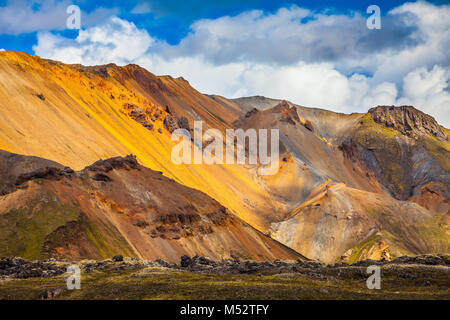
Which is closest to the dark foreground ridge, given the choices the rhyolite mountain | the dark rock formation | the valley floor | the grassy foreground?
the valley floor

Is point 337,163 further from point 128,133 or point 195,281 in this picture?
point 195,281

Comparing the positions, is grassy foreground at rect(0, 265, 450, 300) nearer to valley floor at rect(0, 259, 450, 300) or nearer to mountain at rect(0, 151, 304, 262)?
valley floor at rect(0, 259, 450, 300)

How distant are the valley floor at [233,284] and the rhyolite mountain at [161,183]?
16575 millimetres

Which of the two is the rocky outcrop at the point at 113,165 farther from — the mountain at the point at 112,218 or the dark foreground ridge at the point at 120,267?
the dark foreground ridge at the point at 120,267

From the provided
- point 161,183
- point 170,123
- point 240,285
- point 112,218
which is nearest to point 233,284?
point 240,285

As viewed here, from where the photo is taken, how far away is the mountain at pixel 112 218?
201 ft

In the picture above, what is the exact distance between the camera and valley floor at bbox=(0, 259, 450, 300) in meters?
34.9

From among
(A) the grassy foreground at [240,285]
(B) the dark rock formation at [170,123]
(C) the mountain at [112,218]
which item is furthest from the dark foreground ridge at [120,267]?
(B) the dark rock formation at [170,123]

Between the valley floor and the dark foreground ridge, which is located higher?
the dark foreground ridge

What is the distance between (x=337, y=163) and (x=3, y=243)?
5878 inches

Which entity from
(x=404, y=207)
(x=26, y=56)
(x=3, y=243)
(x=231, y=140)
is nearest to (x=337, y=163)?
(x=231, y=140)

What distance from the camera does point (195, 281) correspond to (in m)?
41.1

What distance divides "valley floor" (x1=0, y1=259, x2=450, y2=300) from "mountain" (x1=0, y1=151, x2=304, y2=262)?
11711 mm

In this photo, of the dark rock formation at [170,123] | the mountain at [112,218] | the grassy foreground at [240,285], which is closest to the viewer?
the grassy foreground at [240,285]
